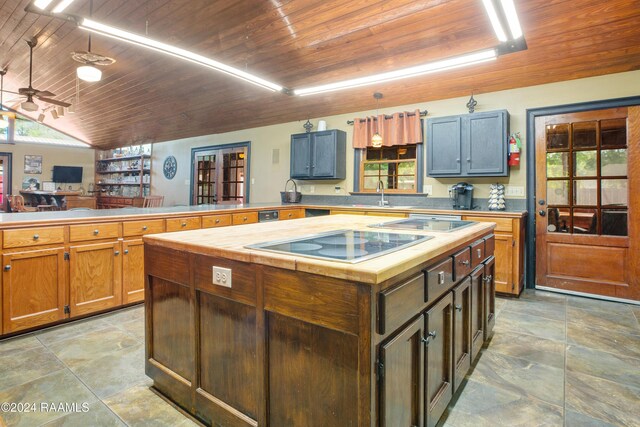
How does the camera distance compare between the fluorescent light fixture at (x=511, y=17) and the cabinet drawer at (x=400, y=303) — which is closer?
the cabinet drawer at (x=400, y=303)

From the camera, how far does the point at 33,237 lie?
8.32 ft

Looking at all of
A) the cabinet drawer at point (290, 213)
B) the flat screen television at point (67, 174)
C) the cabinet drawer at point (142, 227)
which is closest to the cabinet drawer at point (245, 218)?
the cabinet drawer at point (290, 213)

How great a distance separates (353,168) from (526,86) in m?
2.53

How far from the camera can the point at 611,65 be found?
11.4ft

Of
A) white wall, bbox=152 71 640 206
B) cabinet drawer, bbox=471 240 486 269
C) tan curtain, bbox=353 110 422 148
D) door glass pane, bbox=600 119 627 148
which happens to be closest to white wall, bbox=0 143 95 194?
white wall, bbox=152 71 640 206

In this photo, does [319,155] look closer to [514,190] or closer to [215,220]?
[215,220]

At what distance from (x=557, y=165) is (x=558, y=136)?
33 centimetres

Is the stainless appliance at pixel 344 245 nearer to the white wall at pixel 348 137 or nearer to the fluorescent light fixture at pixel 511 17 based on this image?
the fluorescent light fixture at pixel 511 17

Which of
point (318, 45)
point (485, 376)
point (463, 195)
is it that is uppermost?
point (318, 45)

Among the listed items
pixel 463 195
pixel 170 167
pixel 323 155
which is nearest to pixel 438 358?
pixel 463 195

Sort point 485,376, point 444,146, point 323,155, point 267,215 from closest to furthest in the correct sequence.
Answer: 1. point 485,376
2. point 444,146
3. point 267,215
4. point 323,155

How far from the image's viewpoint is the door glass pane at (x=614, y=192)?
11.6 ft

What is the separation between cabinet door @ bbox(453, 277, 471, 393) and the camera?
1712 mm

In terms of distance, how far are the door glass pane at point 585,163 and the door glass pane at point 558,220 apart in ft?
1.44
